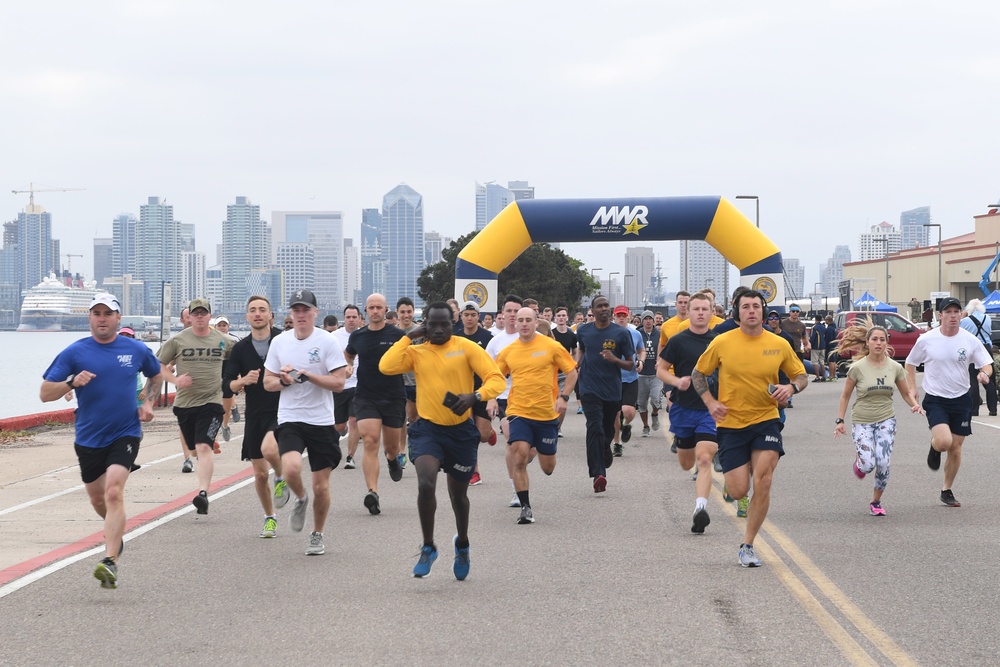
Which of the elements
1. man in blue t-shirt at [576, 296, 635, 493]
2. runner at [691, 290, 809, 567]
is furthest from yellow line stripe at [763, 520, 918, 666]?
man in blue t-shirt at [576, 296, 635, 493]

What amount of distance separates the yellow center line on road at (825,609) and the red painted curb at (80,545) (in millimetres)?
5111

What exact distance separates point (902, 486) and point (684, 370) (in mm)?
3334

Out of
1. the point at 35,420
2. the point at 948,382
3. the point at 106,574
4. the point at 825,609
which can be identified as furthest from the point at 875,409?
the point at 35,420

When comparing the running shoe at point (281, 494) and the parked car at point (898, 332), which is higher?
the parked car at point (898, 332)

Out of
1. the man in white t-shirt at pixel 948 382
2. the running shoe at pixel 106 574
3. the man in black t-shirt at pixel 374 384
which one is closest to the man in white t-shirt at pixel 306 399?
the running shoe at pixel 106 574

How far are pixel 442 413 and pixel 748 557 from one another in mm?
2271

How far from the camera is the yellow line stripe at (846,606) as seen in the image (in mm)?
6316

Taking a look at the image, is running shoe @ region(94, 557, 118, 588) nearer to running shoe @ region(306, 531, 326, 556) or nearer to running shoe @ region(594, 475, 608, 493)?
running shoe @ region(306, 531, 326, 556)

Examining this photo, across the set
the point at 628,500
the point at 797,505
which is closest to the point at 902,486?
the point at 797,505

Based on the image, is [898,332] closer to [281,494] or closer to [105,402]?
[281,494]

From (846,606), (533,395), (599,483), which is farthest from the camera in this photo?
(599,483)

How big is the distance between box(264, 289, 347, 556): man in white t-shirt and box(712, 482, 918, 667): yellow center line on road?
10.7 feet

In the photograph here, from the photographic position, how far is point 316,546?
31.0 ft

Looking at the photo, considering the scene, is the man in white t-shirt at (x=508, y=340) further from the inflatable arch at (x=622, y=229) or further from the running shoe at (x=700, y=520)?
the inflatable arch at (x=622, y=229)
